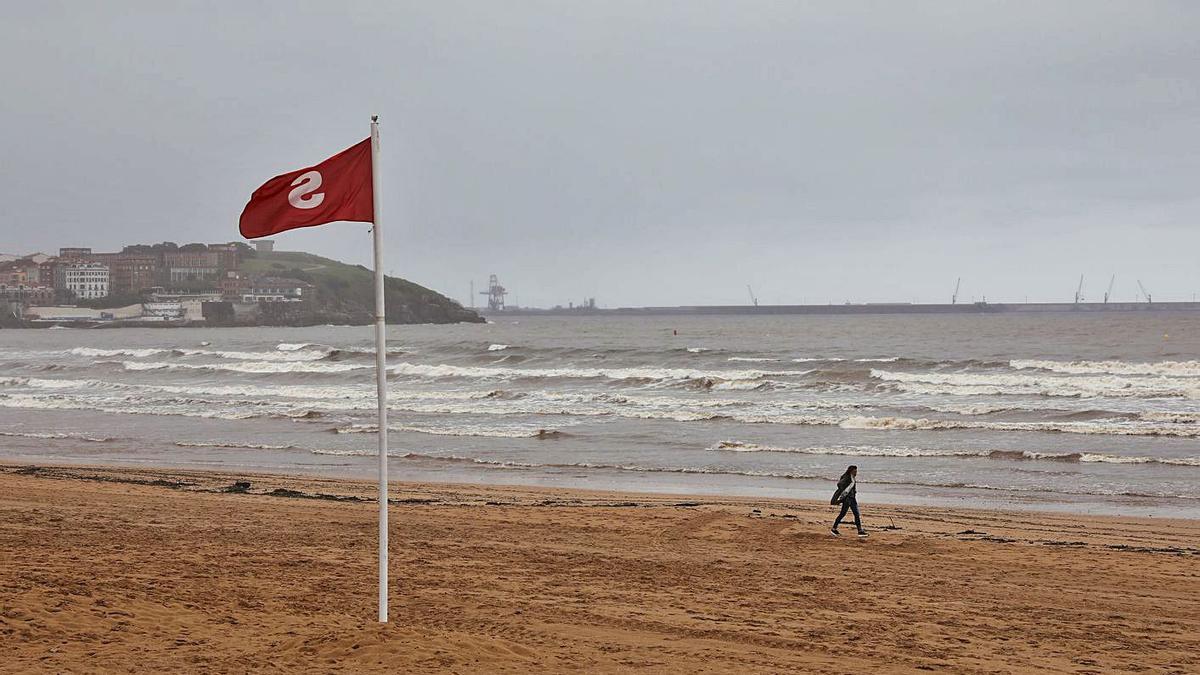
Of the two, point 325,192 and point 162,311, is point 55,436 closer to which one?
point 325,192

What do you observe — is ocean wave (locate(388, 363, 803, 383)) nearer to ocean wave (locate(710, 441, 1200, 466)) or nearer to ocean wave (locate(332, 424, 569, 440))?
ocean wave (locate(332, 424, 569, 440))

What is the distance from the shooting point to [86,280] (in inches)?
7692

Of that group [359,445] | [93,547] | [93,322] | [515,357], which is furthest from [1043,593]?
[93,322]

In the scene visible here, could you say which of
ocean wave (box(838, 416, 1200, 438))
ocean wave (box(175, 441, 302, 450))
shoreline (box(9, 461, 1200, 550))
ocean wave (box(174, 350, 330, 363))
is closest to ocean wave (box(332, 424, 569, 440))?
ocean wave (box(175, 441, 302, 450))

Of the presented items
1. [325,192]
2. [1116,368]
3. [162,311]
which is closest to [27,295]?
[162,311]

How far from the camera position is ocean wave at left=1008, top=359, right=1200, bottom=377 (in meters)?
47.2

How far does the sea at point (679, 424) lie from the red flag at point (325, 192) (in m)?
12.9

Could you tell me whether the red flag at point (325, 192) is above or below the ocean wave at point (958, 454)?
above

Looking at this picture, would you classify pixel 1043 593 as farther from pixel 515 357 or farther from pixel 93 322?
pixel 93 322

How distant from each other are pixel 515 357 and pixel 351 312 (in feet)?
434

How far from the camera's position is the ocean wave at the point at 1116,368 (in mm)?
47228

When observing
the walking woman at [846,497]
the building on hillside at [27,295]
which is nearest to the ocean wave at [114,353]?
the walking woman at [846,497]

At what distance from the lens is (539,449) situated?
1062 inches

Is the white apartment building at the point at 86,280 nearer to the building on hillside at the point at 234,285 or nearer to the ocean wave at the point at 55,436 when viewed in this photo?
the building on hillside at the point at 234,285
